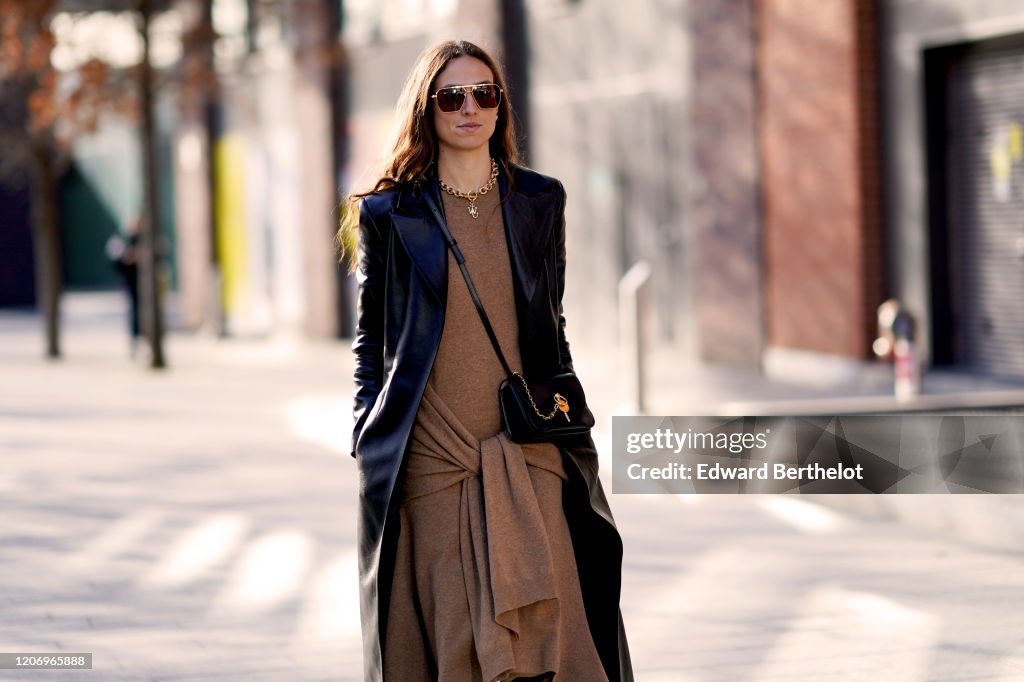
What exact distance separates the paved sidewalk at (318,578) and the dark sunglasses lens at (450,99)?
7.64ft

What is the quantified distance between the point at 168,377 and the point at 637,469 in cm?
995

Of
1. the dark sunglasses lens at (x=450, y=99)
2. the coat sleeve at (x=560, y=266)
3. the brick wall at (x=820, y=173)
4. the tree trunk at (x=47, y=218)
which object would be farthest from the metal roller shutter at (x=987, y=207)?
the tree trunk at (x=47, y=218)

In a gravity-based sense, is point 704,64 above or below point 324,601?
above

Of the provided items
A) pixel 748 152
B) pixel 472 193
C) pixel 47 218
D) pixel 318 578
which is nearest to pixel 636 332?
pixel 748 152

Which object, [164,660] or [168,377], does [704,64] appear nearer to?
[168,377]

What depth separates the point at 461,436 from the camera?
163 inches

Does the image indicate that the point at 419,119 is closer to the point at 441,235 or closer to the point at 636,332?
the point at 441,235

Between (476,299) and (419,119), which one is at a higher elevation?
(419,119)

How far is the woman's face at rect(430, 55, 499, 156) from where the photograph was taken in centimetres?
416

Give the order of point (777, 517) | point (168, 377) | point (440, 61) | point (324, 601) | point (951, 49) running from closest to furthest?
point (440, 61) → point (324, 601) → point (777, 517) → point (951, 49) → point (168, 377)

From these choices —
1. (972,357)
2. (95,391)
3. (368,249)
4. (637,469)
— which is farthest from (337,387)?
(368,249)

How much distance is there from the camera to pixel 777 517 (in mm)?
8844

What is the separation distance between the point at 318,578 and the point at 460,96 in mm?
3830

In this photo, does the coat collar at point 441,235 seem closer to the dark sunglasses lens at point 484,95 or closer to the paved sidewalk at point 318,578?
the dark sunglasses lens at point 484,95
